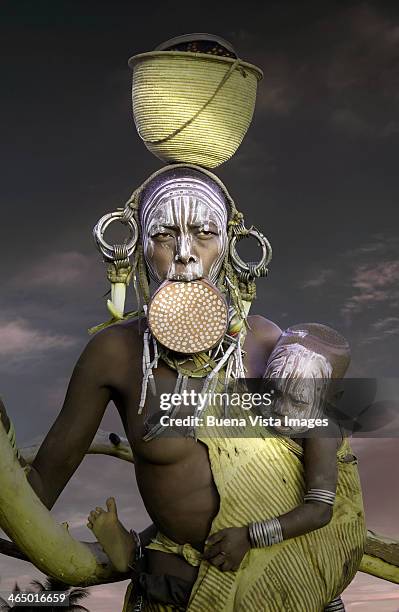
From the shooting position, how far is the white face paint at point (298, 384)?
13.7 ft

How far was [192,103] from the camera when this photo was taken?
427 cm

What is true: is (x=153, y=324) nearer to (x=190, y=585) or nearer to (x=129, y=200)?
(x=129, y=200)

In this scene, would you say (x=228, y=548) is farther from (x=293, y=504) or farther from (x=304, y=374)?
(x=304, y=374)

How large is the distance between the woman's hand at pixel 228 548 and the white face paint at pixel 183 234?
2.82ft

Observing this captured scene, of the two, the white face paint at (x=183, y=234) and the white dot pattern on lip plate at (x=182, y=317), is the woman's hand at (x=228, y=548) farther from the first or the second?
the white face paint at (x=183, y=234)

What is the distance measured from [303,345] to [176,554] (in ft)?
2.75

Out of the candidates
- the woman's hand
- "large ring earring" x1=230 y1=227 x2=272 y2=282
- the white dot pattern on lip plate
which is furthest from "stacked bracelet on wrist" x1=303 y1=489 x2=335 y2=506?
"large ring earring" x1=230 y1=227 x2=272 y2=282

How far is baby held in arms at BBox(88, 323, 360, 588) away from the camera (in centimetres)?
410

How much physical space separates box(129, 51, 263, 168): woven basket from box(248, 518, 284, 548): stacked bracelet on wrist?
1282mm

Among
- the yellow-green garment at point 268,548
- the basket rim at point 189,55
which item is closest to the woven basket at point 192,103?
the basket rim at point 189,55

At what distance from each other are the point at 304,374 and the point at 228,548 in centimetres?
63

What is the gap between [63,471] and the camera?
4.46 metres

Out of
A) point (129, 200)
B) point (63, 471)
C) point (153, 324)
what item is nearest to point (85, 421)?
point (63, 471)

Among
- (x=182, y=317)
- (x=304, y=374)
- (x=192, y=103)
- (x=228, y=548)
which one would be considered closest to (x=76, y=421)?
(x=182, y=317)
